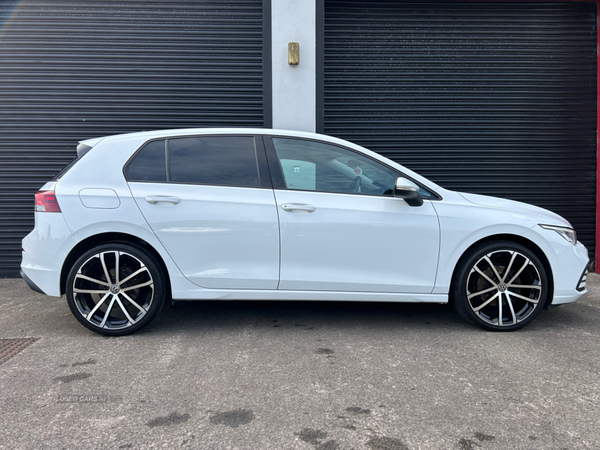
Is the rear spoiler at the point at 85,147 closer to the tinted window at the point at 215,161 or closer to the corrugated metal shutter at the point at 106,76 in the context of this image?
the tinted window at the point at 215,161

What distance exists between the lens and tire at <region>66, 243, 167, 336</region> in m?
3.58

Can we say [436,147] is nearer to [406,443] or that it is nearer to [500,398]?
[500,398]

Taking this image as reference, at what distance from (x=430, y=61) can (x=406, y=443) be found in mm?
5652

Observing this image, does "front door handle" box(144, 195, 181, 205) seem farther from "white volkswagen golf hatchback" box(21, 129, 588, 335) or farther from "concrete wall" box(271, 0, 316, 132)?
"concrete wall" box(271, 0, 316, 132)

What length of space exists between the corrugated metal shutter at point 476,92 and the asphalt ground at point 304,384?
2871mm

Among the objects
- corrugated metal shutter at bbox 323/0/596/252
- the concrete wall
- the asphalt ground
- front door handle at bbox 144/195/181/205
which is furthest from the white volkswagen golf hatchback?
corrugated metal shutter at bbox 323/0/596/252

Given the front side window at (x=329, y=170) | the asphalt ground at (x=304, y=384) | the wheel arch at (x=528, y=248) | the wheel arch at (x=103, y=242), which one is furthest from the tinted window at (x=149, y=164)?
the wheel arch at (x=528, y=248)

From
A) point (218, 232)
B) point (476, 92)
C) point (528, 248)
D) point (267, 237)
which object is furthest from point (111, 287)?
point (476, 92)

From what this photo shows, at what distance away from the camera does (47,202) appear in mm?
3561

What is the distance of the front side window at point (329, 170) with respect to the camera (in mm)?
3740

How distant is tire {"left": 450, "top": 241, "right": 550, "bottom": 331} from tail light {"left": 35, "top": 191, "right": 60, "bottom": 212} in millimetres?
3276

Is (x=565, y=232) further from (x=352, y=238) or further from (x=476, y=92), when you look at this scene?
(x=476, y=92)

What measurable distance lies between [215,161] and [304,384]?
194 centimetres

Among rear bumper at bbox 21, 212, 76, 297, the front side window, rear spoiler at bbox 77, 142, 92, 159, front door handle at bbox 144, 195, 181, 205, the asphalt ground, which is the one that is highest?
rear spoiler at bbox 77, 142, 92, 159
